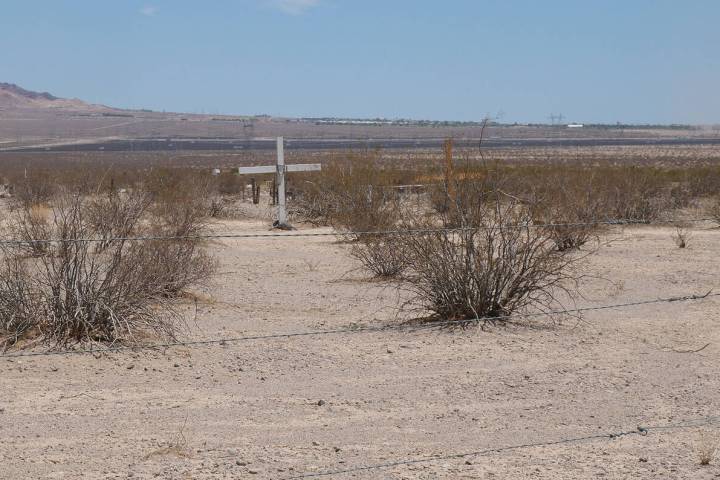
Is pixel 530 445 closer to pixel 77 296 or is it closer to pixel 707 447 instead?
pixel 707 447

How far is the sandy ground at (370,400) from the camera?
696 cm

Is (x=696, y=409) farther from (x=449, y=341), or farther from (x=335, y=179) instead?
(x=335, y=179)

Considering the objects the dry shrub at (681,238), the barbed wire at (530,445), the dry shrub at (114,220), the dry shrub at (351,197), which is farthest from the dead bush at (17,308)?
the dry shrub at (681,238)

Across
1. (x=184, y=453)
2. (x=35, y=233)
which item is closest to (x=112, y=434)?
(x=184, y=453)

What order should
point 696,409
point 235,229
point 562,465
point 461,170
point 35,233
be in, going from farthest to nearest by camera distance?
point 235,229, point 461,170, point 35,233, point 696,409, point 562,465

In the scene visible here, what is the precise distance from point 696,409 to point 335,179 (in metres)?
18.2

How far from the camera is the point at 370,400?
847 centimetres

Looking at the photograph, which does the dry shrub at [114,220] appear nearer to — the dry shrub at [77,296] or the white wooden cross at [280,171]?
the dry shrub at [77,296]

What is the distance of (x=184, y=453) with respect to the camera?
7035mm

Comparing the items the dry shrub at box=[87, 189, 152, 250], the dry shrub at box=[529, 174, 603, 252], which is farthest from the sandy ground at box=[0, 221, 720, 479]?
the dry shrub at box=[529, 174, 603, 252]

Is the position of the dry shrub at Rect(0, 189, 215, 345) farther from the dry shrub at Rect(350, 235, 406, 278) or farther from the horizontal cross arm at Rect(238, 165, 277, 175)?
the horizontal cross arm at Rect(238, 165, 277, 175)

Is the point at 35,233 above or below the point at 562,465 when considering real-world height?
above

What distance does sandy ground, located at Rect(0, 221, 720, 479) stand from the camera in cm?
696

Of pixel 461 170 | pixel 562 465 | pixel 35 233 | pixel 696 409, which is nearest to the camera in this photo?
pixel 562 465
